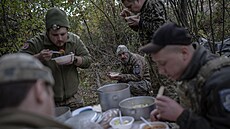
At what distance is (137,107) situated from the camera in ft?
7.55

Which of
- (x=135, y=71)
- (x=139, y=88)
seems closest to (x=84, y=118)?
(x=139, y=88)

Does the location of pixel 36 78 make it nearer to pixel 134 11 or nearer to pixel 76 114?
pixel 76 114

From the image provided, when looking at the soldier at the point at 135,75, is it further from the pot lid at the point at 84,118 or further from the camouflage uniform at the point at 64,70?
the pot lid at the point at 84,118

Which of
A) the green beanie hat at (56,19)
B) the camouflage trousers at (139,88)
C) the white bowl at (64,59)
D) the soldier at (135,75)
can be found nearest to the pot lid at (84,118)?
the white bowl at (64,59)

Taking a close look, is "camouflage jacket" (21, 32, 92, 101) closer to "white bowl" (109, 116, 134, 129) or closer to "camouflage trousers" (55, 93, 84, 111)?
"camouflage trousers" (55, 93, 84, 111)

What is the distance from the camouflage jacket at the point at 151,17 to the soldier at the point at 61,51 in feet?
2.39

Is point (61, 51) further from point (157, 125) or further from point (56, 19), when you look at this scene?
point (157, 125)

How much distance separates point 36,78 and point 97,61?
21.9ft

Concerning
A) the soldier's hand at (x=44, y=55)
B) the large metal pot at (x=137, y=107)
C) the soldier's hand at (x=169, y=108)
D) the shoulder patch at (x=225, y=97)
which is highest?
the soldier's hand at (x=44, y=55)

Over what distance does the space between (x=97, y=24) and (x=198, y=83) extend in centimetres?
677

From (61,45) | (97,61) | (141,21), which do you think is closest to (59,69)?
(61,45)

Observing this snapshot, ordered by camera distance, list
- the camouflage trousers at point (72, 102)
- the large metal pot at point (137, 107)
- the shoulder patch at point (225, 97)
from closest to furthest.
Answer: the shoulder patch at point (225, 97), the large metal pot at point (137, 107), the camouflage trousers at point (72, 102)

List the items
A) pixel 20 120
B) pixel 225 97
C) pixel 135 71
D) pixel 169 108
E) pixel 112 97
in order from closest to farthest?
pixel 20 120 → pixel 225 97 → pixel 169 108 → pixel 112 97 → pixel 135 71

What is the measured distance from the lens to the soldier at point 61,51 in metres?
2.97
